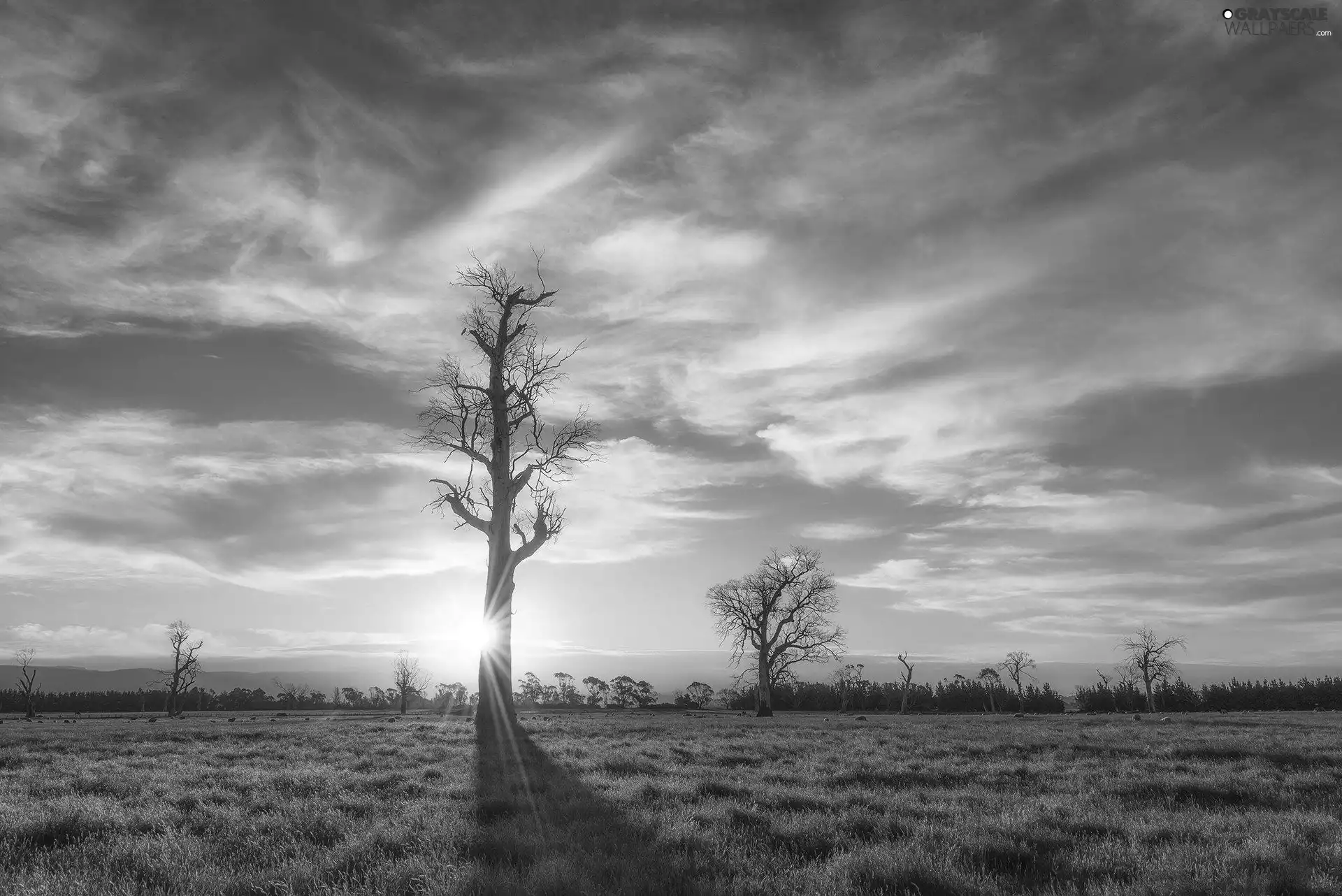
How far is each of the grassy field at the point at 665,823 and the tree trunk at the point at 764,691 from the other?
40.0m

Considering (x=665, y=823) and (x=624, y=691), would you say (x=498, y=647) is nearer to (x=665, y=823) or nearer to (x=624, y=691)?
(x=665, y=823)

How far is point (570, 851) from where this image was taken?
6.09 m

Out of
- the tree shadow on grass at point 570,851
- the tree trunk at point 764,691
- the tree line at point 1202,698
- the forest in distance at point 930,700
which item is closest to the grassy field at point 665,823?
the tree shadow on grass at point 570,851

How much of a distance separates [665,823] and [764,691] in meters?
51.5

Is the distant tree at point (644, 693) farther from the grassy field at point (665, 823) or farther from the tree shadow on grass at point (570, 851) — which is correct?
the tree shadow on grass at point (570, 851)

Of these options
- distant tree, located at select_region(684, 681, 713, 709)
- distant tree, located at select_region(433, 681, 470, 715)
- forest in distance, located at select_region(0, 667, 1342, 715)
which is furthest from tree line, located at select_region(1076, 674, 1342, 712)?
distant tree, located at select_region(433, 681, 470, 715)

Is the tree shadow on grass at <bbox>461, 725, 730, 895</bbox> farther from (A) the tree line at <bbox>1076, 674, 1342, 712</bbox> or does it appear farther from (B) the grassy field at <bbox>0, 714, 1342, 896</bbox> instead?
(A) the tree line at <bbox>1076, 674, 1342, 712</bbox>

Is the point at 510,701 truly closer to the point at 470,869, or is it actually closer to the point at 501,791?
the point at 501,791

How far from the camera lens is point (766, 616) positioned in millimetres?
60219

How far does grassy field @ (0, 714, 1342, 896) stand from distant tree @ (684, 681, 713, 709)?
68.6 metres

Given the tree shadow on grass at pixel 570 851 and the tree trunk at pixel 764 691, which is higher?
the tree shadow on grass at pixel 570 851

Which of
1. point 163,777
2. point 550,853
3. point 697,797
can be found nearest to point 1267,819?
point 697,797

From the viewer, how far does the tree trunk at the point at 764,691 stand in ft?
174

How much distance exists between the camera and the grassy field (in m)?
5.39
